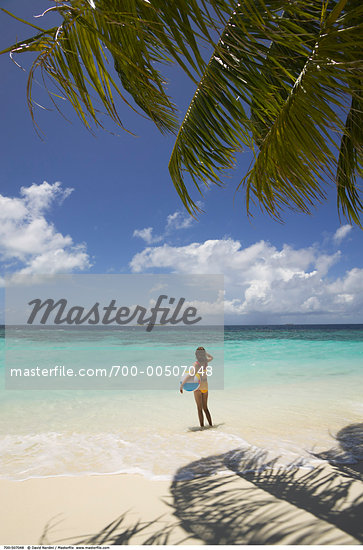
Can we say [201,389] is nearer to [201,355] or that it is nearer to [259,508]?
[201,355]

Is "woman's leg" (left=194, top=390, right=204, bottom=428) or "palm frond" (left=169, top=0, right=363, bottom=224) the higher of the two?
"palm frond" (left=169, top=0, right=363, bottom=224)

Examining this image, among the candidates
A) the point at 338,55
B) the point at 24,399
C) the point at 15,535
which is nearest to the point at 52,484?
the point at 15,535

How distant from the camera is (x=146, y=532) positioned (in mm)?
2793

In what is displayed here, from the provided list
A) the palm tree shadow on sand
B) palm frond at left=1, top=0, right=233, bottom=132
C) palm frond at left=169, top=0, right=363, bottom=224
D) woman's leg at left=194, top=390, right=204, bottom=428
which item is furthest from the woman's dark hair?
palm frond at left=1, top=0, right=233, bottom=132

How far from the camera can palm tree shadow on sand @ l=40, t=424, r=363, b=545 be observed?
2602 mm

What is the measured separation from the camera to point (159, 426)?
6.20 meters

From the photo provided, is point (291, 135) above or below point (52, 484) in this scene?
above

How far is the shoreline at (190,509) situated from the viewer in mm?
2650

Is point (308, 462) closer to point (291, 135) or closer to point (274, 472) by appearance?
point (274, 472)

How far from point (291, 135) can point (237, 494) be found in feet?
10.9

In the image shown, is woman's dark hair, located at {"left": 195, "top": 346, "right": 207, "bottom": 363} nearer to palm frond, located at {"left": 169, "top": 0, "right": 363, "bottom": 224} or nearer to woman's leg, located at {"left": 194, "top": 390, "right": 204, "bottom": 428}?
woman's leg, located at {"left": 194, "top": 390, "right": 204, "bottom": 428}

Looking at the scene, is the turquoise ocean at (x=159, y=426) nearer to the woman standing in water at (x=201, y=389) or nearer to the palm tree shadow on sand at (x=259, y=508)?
the woman standing in water at (x=201, y=389)

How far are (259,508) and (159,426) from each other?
3.50 meters

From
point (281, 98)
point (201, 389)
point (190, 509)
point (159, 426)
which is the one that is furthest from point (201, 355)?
point (281, 98)
